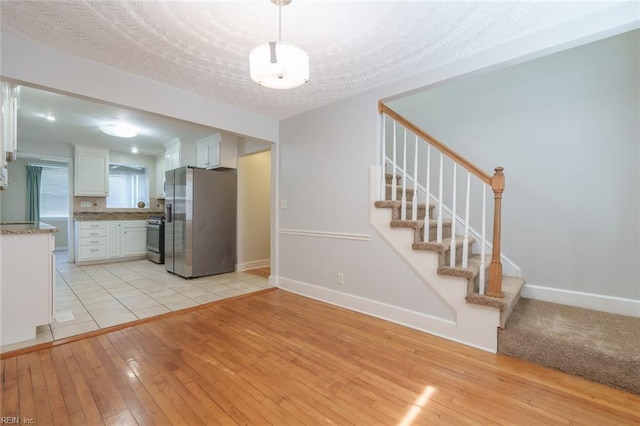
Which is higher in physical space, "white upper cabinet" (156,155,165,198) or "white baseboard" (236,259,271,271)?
"white upper cabinet" (156,155,165,198)

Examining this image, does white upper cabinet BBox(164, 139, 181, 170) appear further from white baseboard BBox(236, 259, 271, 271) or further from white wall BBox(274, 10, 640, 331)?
white wall BBox(274, 10, 640, 331)

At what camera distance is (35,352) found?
1971 mm

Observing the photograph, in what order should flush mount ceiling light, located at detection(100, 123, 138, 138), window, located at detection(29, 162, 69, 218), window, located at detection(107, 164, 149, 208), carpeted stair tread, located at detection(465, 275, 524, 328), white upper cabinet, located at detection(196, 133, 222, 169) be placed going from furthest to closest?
window, located at detection(29, 162, 69, 218)
window, located at detection(107, 164, 149, 208)
white upper cabinet, located at detection(196, 133, 222, 169)
flush mount ceiling light, located at detection(100, 123, 138, 138)
carpeted stair tread, located at detection(465, 275, 524, 328)

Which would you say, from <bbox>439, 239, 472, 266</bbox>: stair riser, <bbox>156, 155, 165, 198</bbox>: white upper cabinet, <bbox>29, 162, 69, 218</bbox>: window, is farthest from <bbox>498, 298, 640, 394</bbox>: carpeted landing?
<bbox>29, 162, 69, 218</bbox>: window

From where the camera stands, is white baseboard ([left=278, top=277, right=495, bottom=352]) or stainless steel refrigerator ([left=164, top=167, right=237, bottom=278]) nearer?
white baseboard ([left=278, top=277, right=495, bottom=352])

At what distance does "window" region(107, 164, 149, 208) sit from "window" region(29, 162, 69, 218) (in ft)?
3.99

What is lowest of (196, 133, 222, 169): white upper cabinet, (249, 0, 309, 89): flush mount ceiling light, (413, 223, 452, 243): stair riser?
(413, 223, 452, 243): stair riser

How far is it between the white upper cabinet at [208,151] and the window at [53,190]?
15.0 ft

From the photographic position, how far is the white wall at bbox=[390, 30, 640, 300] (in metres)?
2.24

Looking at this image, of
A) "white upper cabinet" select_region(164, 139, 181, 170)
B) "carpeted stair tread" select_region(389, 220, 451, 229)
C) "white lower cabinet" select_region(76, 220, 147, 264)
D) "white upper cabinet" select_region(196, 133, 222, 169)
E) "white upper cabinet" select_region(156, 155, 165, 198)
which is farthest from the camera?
"white upper cabinet" select_region(156, 155, 165, 198)

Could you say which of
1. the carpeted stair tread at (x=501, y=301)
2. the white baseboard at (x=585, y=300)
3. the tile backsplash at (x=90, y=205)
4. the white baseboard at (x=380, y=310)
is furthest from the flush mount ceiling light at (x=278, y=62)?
the tile backsplash at (x=90, y=205)

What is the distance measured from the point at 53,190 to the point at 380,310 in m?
8.85

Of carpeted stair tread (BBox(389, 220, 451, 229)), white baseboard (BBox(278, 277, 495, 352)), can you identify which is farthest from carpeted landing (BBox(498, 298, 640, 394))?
carpeted stair tread (BBox(389, 220, 451, 229))

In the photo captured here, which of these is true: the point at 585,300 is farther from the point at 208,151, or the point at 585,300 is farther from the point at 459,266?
the point at 208,151
